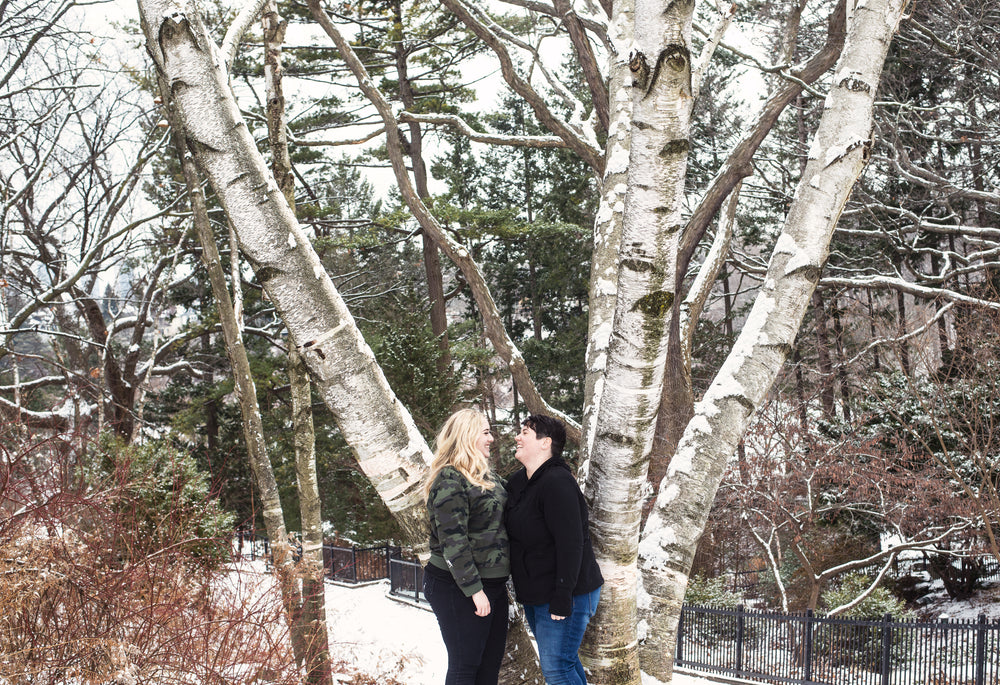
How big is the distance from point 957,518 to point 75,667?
13.1 m

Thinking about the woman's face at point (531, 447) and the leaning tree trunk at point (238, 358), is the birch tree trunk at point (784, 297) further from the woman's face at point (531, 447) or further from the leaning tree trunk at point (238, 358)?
the leaning tree trunk at point (238, 358)

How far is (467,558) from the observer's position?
9.11 feet

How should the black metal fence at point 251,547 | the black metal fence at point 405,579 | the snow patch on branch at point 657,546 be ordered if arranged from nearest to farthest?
the snow patch on branch at point 657,546 < the black metal fence at point 251,547 < the black metal fence at point 405,579

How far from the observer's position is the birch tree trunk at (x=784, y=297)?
2920 mm

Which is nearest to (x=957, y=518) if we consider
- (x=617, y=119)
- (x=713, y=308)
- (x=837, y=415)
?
(x=837, y=415)

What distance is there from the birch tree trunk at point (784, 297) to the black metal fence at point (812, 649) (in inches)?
311

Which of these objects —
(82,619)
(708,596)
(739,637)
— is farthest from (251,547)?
(82,619)

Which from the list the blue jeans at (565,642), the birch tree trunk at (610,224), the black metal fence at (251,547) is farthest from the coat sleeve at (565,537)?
the black metal fence at (251,547)

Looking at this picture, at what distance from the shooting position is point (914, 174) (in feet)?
43.6

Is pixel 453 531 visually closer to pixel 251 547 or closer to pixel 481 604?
pixel 481 604

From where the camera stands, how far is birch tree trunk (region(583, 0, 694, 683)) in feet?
7.84

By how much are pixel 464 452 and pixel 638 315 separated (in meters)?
0.92

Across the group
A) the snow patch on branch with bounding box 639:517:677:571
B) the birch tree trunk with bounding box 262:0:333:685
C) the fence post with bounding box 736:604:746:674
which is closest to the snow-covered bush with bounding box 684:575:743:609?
the fence post with bounding box 736:604:746:674

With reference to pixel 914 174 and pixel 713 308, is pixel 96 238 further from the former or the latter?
pixel 713 308
